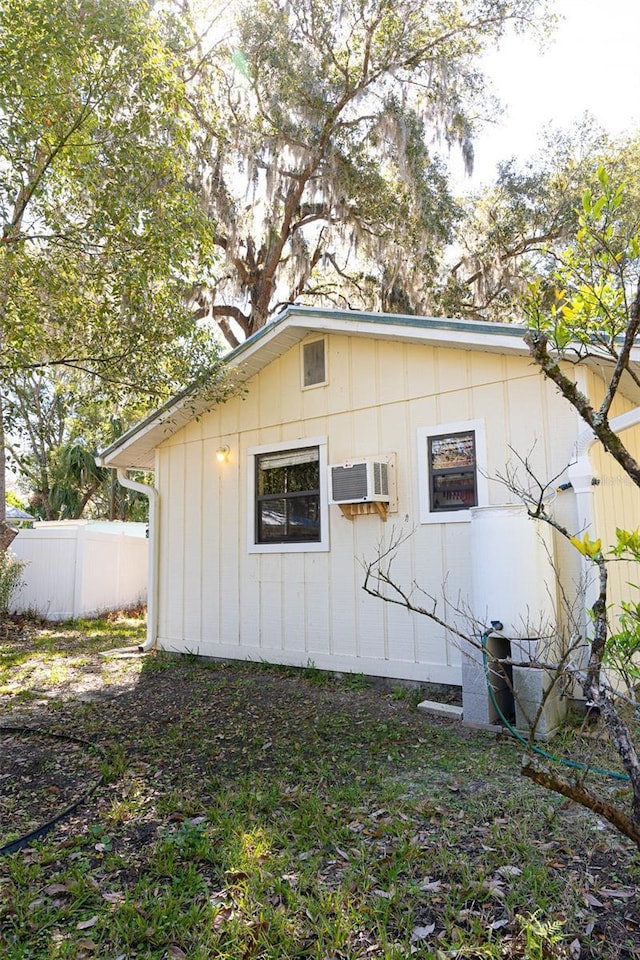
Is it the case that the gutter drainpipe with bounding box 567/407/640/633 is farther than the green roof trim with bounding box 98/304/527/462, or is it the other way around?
the green roof trim with bounding box 98/304/527/462

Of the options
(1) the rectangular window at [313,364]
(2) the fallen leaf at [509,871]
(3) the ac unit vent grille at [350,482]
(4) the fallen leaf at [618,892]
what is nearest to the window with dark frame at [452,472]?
(3) the ac unit vent grille at [350,482]

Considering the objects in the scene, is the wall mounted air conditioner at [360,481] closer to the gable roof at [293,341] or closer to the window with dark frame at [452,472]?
the window with dark frame at [452,472]

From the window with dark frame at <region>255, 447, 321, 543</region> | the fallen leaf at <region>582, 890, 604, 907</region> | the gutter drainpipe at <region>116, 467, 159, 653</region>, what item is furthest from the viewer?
the gutter drainpipe at <region>116, 467, 159, 653</region>

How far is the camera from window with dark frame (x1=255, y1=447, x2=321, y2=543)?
21.7 feet

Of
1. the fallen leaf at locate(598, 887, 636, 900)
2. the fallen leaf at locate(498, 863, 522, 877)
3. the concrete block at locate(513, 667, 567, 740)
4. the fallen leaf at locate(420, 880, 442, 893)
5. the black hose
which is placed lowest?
the black hose

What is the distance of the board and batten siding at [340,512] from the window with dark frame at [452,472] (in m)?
0.17

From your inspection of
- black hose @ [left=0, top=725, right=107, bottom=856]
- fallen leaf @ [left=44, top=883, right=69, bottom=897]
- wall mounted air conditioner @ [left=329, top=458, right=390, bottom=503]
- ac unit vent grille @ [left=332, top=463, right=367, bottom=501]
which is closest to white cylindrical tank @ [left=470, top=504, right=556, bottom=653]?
wall mounted air conditioner @ [left=329, top=458, right=390, bottom=503]

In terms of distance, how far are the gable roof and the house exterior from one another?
0.02 m

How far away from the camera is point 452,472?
5660 mm

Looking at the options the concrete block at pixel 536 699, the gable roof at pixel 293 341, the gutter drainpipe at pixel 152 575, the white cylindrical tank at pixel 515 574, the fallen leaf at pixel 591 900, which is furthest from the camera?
the gutter drainpipe at pixel 152 575

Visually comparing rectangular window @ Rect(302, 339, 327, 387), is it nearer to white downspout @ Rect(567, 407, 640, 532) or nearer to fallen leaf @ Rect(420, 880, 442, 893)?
white downspout @ Rect(567, 407, 640, 532)

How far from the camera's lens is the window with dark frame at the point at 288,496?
6.62 meters

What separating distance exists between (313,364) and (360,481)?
1661mm

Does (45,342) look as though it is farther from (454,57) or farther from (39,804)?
(454,57)
